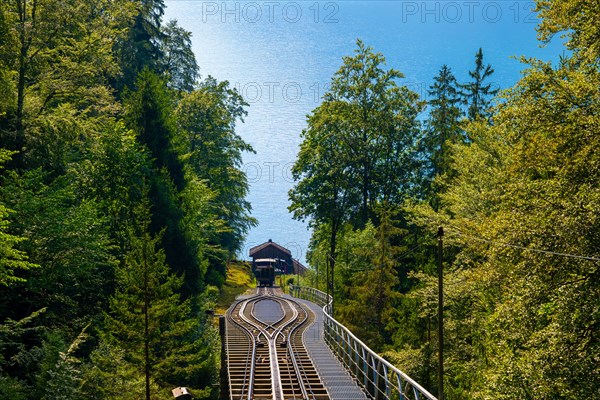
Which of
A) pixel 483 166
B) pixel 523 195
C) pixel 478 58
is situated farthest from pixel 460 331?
pixel 478 58

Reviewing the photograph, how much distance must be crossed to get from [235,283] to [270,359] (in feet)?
162

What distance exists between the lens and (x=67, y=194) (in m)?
21.2

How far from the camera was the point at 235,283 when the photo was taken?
70500mm

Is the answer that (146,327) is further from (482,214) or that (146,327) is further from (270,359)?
(482,214)

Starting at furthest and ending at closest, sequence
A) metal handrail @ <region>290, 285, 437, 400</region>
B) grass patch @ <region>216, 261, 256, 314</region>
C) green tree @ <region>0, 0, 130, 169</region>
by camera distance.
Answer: grass patch @ <region>216, 261, 256, 314</region>, green tree @ <region>0, 0, 130, 169</region>, metal handrail @ <region>290, 285, 437, 400</region>

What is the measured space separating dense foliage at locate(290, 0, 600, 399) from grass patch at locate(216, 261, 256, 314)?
9789mm

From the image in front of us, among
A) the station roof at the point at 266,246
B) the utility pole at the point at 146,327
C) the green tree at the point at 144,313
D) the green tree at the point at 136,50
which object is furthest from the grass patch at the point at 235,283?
the utility pole at the point at 146,327

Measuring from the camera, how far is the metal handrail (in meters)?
10.6

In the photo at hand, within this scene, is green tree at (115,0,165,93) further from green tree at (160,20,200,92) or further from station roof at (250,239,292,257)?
station roof at (250,239,292,257)

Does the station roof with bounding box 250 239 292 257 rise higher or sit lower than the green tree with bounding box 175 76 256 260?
lower

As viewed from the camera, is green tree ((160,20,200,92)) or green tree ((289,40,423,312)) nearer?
green tree ((289,40,423,312))

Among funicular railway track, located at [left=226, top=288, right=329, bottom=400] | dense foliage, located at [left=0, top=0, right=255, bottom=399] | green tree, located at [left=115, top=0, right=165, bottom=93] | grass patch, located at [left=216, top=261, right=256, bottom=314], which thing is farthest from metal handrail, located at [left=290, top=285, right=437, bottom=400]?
green tree, located at [left=115, top=0, right=165, bottom=93]

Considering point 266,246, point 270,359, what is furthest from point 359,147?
point 266,246

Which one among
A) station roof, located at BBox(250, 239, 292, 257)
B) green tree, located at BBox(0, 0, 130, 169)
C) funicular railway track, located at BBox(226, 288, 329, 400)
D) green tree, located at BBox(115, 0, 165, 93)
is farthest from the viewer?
station roof, located at BBox(250, 239, 292, 257)
